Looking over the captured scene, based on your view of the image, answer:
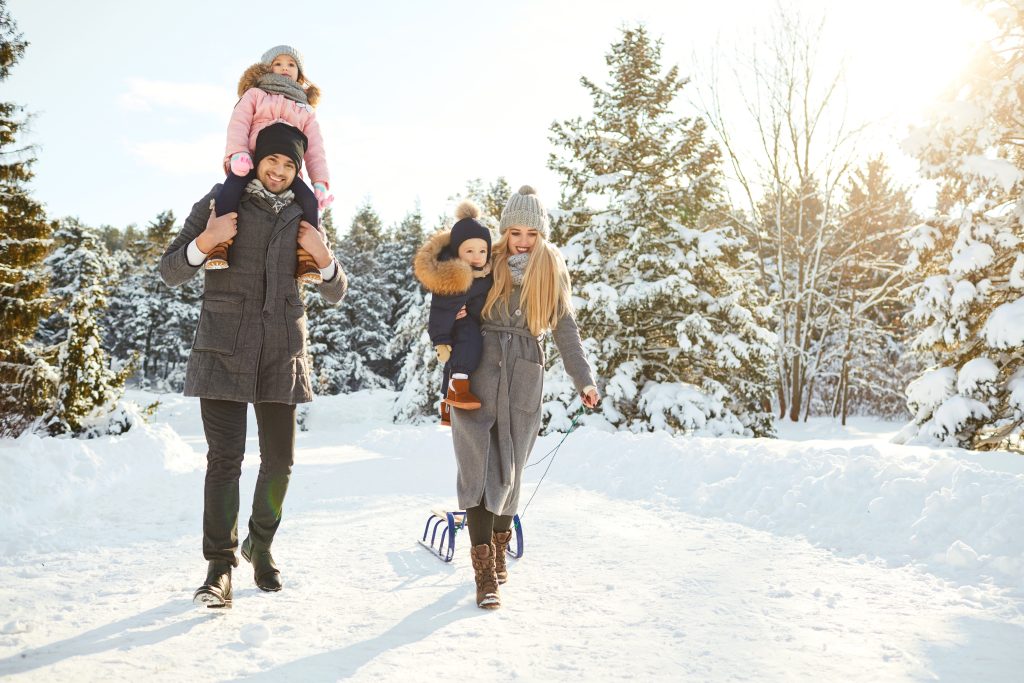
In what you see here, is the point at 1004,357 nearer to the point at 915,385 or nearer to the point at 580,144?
the point at 915,385

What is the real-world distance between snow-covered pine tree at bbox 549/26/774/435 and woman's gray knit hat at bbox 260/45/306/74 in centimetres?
991

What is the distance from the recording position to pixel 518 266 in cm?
405

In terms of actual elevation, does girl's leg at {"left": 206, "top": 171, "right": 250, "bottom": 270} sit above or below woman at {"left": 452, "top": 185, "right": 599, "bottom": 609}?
above

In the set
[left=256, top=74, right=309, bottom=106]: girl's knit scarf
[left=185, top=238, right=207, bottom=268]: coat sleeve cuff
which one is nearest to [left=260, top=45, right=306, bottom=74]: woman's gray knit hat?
[left=256, top=74, right=309, bottom=106]: girl's knit scarf

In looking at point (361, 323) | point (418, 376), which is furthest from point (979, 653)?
point (361, 323)

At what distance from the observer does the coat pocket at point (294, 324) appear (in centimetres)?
354

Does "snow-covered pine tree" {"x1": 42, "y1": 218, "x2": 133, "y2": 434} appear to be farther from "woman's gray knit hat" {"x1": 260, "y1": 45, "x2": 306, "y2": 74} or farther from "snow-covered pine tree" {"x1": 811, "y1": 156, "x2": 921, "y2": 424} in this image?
"snow-covered pine tree" {"x1": 811, "y1": 156, "x2": 921, "y2": 424}

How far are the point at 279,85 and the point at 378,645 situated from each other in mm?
2907

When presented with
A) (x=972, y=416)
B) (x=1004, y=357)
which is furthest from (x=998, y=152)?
(x=972, y=416)

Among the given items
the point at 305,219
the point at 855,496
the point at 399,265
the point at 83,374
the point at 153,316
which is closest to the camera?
the point at 305,219

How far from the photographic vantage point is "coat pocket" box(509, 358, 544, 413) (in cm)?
395

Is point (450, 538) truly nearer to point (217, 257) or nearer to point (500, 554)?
point (500, 554)

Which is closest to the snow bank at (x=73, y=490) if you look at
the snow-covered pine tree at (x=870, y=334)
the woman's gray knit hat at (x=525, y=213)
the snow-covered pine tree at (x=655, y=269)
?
the woman's gray knit hat at (x=525, y=213)

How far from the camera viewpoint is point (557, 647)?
9.78ft
